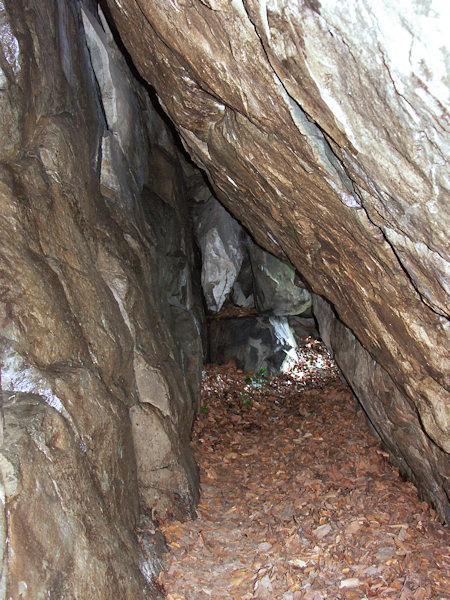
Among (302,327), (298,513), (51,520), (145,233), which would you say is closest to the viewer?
(51,520)

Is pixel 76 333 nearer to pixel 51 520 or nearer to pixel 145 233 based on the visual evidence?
pixel 51 520

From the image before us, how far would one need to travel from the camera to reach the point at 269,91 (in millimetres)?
3850

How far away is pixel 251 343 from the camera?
12.8 m

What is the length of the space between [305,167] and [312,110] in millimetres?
972

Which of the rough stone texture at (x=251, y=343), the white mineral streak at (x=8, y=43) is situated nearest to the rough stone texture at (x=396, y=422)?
the rough stone texture at (x=251, y=343)

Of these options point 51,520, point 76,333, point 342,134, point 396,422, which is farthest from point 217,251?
point 51,520

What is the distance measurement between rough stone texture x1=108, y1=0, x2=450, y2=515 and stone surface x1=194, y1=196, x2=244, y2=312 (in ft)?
19.7

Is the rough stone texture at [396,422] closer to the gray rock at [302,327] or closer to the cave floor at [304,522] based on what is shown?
the cave floor at [304,522]

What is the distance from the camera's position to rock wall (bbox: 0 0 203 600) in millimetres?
3361

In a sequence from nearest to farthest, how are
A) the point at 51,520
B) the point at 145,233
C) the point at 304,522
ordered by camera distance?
1. the point at 51,520
2. the point at 304,522
3. the point at 145,233

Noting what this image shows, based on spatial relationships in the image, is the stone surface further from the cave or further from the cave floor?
the cave

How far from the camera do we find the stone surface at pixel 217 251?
12859mm

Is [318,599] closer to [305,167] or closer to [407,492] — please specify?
[407,492]

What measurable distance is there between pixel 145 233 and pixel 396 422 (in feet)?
16.8
